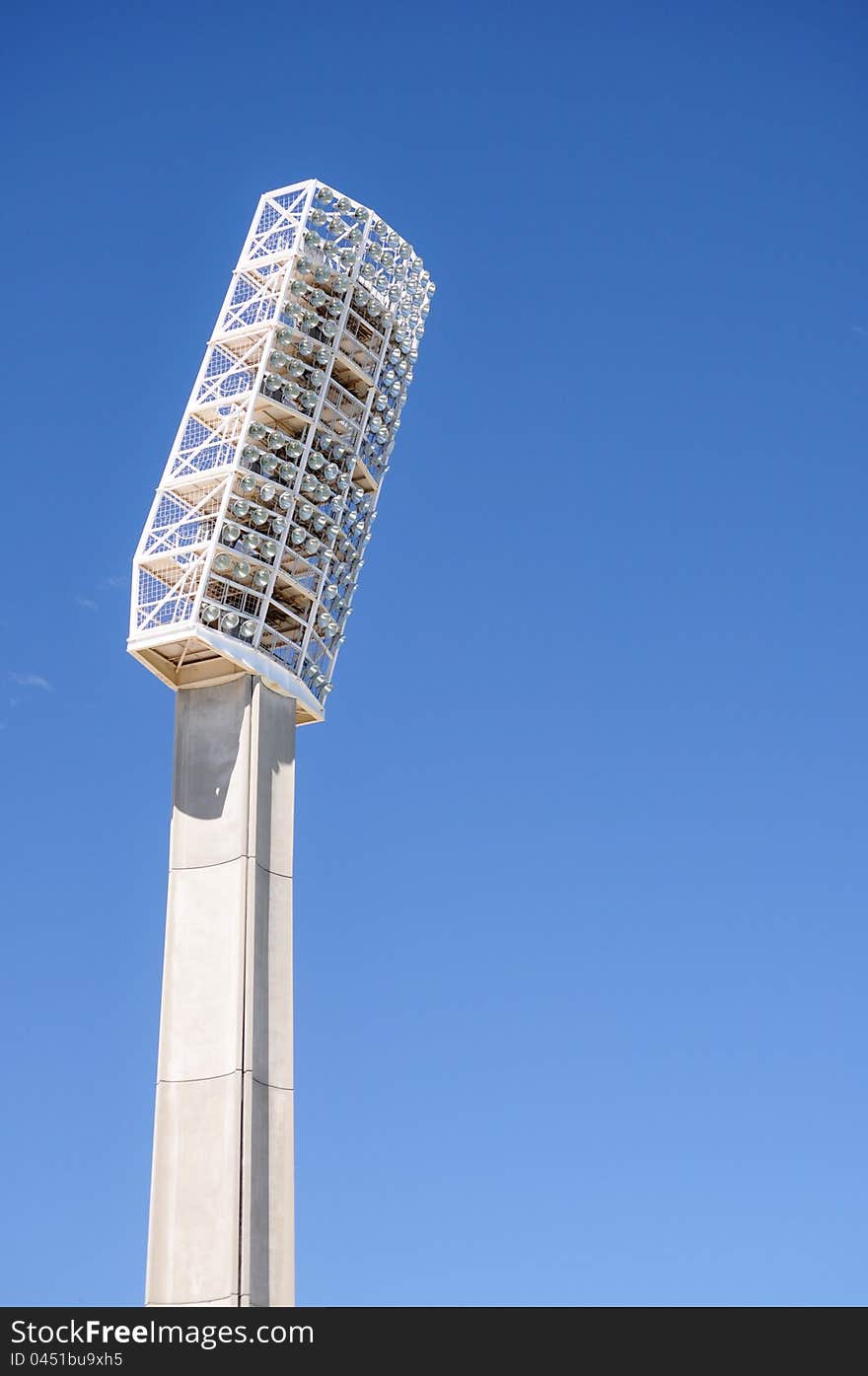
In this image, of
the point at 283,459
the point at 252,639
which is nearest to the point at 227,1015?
the point at 252,639

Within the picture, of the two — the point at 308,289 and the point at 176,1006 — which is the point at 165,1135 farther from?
the point at 308,289

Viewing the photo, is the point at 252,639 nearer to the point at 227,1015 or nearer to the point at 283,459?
the point at 283,459

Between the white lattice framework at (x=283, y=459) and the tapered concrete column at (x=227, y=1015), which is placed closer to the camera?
the tapered concrete column at (x=227, y=1015)

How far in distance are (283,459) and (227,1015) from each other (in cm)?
1530

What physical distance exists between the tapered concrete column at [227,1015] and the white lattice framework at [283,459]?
212 centimetres

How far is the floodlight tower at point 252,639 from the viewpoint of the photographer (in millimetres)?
44156

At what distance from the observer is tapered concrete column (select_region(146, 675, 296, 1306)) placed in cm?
4347

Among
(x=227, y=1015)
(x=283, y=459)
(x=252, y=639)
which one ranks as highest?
(x=283, y=459)

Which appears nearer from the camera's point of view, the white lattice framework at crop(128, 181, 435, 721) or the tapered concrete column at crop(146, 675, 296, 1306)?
the tapered concrete column at crop(146, 675, 296, 1306)

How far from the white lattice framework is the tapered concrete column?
2117 mm

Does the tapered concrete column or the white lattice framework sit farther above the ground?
the white lattice framework

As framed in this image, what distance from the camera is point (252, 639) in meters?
49.6

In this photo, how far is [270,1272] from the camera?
43.7 metres
